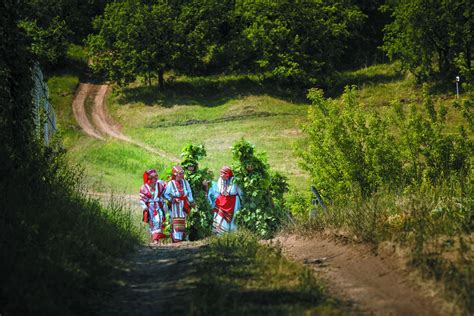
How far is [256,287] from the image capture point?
780 cm

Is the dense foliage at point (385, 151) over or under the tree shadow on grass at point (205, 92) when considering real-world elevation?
under

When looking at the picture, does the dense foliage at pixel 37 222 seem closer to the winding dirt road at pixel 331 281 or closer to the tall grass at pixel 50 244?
the tall grass at pixel 50 244

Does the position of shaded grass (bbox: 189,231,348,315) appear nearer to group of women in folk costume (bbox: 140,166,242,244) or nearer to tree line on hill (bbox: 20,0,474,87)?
group of women in folk costume (bbox: 140,166,242,244)

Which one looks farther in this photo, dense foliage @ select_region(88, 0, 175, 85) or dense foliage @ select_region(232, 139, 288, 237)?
dense foliage @ select_region(88, 0, 175, 85)

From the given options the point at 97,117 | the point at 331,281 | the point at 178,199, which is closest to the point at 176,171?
the point at 178,199

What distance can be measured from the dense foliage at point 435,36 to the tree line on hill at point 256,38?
7 centimetres

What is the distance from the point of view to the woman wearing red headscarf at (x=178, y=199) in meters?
17.7

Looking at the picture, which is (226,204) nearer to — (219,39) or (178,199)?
(178,199)

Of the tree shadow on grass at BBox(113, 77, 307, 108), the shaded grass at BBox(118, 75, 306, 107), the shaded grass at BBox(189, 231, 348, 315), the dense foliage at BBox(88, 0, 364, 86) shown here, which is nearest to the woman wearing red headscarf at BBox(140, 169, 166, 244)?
the shaded grass at BBox(189, 231, 348, 315)

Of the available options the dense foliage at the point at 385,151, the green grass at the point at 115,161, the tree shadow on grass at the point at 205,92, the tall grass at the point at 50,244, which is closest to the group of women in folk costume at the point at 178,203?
the dense foliage at the point at 385,151

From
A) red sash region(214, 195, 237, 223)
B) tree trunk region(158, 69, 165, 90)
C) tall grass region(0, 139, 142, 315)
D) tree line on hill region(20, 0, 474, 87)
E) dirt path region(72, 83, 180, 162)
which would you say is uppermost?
tree line on hill region(20, 0, 474, 87)

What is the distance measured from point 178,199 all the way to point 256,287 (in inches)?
400

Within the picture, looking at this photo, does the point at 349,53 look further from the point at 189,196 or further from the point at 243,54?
the point at 189,196

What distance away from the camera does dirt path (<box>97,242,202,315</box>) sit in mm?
7395
